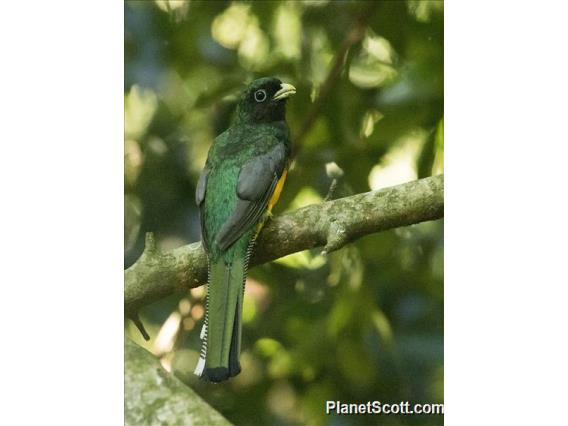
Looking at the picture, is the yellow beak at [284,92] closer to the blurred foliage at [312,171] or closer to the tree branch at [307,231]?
the blurred foliage at [312,171]

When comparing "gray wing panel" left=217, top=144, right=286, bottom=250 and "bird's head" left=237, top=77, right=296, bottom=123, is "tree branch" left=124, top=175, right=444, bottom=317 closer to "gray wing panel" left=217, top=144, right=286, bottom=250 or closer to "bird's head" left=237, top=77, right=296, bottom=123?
"gray wing panel" left=217, top=144, right=286, bottom=250

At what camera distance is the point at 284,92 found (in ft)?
12.5

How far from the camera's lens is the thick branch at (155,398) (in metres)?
3.30

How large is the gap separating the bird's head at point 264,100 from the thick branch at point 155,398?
3.37ft

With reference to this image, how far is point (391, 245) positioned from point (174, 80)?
108cm

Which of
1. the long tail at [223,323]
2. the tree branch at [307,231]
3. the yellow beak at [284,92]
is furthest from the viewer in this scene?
the yellow beak at [284,92]

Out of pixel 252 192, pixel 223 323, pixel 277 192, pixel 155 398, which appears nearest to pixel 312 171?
pixel 277 192

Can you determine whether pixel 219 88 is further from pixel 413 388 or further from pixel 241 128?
pixel 413 388

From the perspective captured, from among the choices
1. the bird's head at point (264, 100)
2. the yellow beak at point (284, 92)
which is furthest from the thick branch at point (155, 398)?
the yellow beak at point (284, 92)

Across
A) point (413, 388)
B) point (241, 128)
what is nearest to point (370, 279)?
point (413, 388)

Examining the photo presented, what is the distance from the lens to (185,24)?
3.76 metres

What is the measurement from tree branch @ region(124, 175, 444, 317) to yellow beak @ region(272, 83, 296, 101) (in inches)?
18.2

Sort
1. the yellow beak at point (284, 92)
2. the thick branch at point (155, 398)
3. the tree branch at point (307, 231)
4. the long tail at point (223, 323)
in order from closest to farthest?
the thick branch at point (155, 398)
the long tail at point (223, 323)
the tree branch at point (307, 231)
the yellow beak at point (284, 92)

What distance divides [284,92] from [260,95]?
99mm
